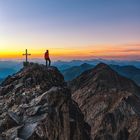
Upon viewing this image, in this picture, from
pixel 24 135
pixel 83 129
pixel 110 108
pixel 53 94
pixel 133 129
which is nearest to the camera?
pixel 24 135

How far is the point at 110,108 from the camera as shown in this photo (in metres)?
171

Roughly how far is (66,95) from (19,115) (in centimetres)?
879

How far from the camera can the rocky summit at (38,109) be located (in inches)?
1689

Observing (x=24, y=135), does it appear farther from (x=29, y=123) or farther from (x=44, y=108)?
(x=44, y=108)

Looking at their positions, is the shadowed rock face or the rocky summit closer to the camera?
the rocky summit

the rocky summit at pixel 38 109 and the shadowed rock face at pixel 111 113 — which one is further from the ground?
the rocky summit at pixel 38 109

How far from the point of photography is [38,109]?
46.6m

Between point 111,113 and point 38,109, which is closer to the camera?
point 38,109

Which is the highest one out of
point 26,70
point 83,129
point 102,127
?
point 26,70

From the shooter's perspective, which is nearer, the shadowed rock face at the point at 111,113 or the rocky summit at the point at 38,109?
the rocky summit at the point at 38,109

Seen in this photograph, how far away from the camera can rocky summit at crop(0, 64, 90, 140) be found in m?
42.9

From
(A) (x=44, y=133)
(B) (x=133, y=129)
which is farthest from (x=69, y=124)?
(B) (x=133, y=129)

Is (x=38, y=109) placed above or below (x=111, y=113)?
above

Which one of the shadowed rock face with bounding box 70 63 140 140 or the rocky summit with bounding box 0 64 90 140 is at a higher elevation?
the rocky summit with bounding box 0 64 90 140
